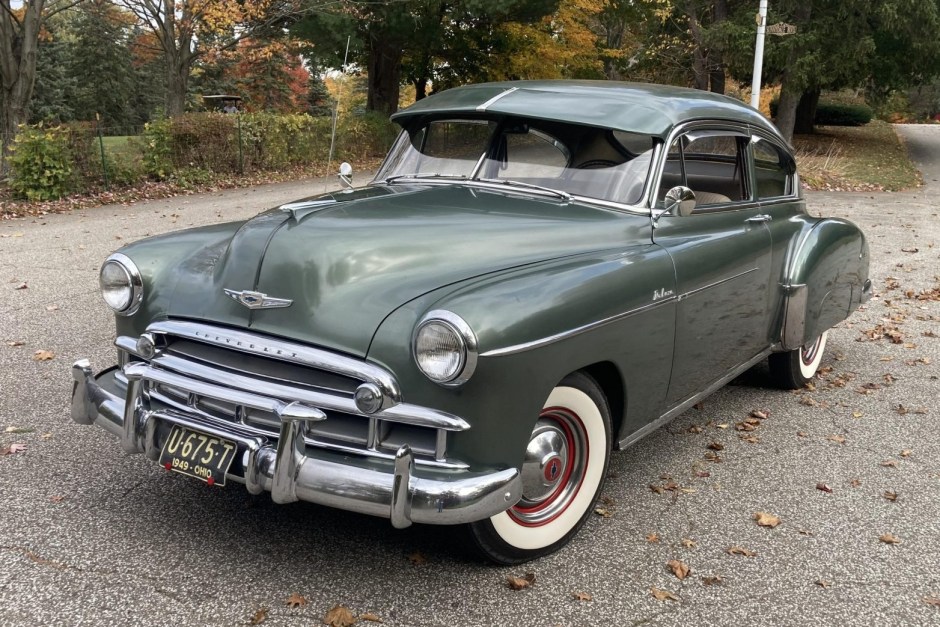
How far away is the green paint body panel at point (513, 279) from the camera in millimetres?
2662

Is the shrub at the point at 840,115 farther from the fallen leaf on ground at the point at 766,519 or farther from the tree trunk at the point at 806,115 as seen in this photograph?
the fallen leaf on ground at the point at 766,519

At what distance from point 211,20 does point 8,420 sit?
15528 mm

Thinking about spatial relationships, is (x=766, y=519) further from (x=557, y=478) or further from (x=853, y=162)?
(x=853, y=162)

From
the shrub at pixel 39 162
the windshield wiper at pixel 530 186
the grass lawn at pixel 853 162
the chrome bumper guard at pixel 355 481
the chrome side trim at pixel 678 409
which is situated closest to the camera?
the chrome bumper guard at pixel 355 481

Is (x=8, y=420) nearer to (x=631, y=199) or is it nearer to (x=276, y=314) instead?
(x=276, y=314)

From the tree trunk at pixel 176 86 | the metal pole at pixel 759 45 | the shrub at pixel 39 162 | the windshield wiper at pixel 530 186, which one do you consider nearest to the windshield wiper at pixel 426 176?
the windshield wiper at pixel 530 186

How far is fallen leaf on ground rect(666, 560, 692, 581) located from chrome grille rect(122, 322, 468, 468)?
3.29 ft

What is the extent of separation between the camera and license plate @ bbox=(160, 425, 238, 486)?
8.88 ft

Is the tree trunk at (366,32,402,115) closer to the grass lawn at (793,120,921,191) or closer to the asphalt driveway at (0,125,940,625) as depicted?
the grass lawn at (793,120,921,191)

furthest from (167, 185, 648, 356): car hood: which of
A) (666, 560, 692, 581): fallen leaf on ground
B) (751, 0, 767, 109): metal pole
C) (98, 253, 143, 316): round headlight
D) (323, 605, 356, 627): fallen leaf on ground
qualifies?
(751, 0, 767, 109): metal pole

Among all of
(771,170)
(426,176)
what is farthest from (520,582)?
(771,170)

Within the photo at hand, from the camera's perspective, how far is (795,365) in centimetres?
503

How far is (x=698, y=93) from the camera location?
4445 mm

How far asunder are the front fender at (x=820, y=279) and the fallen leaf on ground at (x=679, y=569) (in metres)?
1.93
